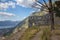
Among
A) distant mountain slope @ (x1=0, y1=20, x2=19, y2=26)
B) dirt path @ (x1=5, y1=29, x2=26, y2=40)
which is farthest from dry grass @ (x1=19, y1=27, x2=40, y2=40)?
distant mountain slope @ (x1=0, y1=20, x2=19, y2=26)

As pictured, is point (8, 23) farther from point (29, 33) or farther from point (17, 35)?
point (29, 33)

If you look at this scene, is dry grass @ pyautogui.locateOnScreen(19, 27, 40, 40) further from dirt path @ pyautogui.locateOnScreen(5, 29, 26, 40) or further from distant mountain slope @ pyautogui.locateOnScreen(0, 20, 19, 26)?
distant mountain slope @ pyautogui.locateOnScreen(0, 20, 19, 26)

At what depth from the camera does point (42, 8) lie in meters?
2.76

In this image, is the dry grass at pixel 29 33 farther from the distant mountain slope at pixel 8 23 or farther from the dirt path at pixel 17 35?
A: the distant mountain slope at pixel 8 23

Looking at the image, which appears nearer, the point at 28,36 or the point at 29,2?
the point at 28,36

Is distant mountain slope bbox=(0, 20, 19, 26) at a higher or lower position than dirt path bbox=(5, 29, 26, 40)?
higher

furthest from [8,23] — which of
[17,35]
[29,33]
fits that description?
[29,33]

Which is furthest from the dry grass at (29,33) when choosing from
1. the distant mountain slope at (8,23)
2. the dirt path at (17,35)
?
the distant mountain slope at (8,23)

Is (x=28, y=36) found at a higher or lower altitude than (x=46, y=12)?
lower

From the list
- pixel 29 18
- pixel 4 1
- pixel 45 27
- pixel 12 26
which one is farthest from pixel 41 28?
pixel 4 1

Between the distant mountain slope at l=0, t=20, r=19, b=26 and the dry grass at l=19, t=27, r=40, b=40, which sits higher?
the distant mountain slope at l=0, t=20, r=19, b=26

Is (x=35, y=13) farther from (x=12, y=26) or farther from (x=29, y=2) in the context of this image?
(x=12, y=26)

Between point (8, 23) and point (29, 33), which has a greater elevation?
point (8, 23)

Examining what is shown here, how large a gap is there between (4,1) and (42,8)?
0.63 metres
